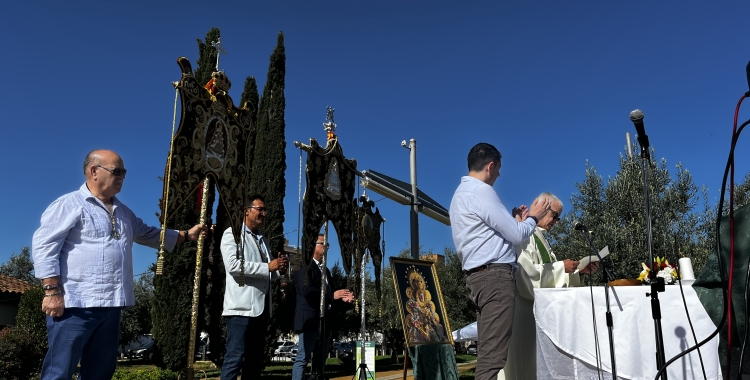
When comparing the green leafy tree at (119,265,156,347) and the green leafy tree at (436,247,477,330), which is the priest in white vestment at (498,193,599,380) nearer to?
the green leafy tree at (436,247,477,330)

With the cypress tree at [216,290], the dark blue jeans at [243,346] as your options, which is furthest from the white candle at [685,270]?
the cypress tree at [216,290]

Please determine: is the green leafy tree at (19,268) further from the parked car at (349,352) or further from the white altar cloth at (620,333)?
the white altar cloth at (620,333)

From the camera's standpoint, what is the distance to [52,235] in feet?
9.73

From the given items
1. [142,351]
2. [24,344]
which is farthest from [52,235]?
[142,351]

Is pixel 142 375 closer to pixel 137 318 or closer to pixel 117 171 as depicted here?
pixel 117 171

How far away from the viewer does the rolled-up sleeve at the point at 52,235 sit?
114 inches

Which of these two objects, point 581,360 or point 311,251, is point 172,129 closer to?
point 311,251

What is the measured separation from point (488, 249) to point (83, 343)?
8.61 feet

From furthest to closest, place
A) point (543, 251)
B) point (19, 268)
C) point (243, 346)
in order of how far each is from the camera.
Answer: point (19, 268), point (543, 251), point (243, 346)

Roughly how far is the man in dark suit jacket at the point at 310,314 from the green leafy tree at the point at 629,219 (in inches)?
315

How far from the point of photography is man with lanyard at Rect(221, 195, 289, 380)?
4.41 metres

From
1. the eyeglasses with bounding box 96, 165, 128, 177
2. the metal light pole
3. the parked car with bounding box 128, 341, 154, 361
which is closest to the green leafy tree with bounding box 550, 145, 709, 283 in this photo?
the metal light pole

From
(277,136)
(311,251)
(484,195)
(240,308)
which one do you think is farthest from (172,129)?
(277,136)

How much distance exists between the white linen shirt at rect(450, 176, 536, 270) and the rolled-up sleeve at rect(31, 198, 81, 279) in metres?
2.55
